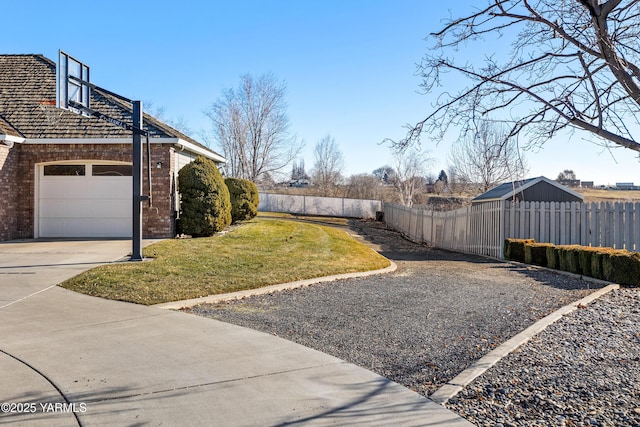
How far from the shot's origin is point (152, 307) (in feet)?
25.1

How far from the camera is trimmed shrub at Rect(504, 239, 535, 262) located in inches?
587

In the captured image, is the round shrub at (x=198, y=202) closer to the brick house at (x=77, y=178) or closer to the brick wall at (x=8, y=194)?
the brick house at (x=77, y=178)

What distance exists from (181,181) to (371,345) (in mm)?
11565

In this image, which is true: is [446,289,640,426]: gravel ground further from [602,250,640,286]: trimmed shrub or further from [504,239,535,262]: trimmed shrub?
[504,239,535,262]: trimmed shrub

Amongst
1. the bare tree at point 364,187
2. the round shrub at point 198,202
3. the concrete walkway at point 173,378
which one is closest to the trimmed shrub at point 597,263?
the concrete walkway at point 173,378

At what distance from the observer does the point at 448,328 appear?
665cm

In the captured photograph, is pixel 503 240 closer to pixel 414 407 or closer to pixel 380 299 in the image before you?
pixel 380 299

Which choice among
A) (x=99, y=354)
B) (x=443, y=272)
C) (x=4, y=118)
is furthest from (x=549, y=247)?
(x=4, y=118)

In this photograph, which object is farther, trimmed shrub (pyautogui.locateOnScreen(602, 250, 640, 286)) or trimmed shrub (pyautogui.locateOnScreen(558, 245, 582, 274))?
trimmed shrub (pyautogui.locateOnScreen(558, 245, 582, 274))

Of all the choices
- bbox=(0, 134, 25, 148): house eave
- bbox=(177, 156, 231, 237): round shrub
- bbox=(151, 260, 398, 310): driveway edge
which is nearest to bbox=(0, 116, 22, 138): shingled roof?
bbox=(0, 134, 25, 148): house eave

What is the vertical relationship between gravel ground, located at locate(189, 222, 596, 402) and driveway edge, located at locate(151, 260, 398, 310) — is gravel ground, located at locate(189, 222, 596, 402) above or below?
below

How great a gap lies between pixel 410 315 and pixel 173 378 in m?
3.83

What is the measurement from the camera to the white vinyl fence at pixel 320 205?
46.5m

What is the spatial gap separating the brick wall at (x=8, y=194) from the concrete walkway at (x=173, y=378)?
31.5 feet
